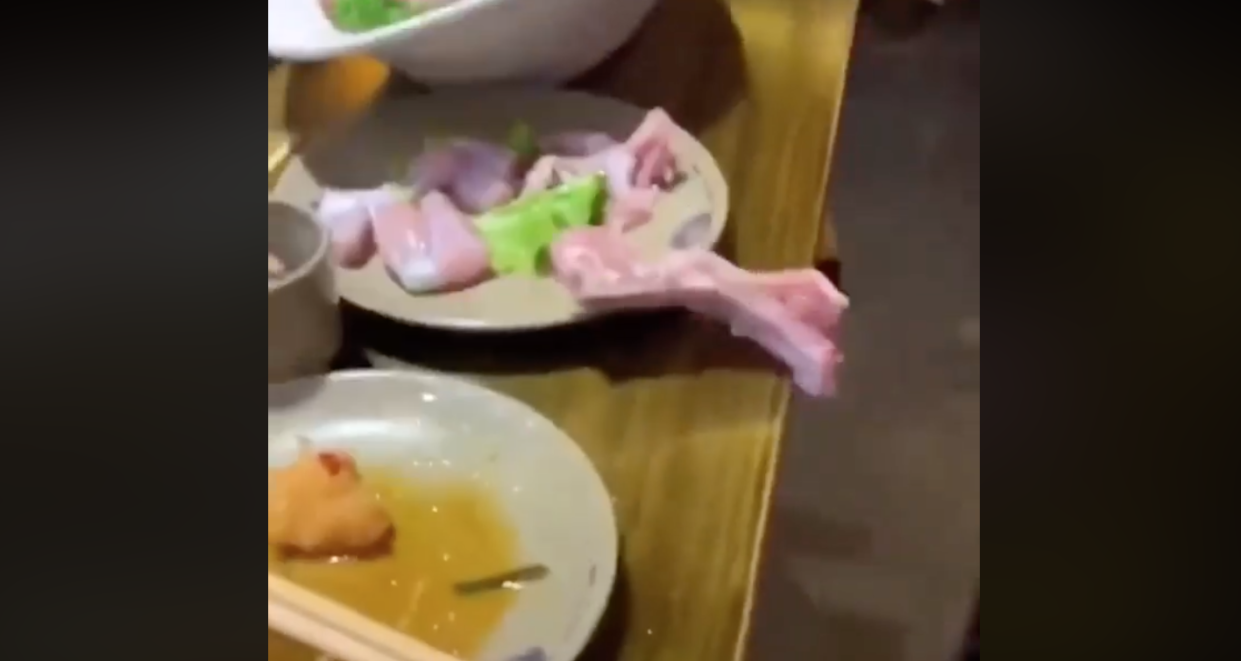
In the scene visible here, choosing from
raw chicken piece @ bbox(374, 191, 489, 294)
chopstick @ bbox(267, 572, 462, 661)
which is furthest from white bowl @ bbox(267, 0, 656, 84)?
chopstick @ bbox(267, 572, 462, 661)

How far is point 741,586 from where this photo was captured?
0.58m

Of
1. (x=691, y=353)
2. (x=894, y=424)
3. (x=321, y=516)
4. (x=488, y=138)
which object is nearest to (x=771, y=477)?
(x=691, y=353)

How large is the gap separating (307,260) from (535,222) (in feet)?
0.45

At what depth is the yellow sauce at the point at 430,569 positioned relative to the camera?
0.57 meters

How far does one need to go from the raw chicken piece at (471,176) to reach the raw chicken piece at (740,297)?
10 centimetres

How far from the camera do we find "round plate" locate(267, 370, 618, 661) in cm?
57

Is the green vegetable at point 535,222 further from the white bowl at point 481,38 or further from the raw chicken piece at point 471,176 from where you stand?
the white bowl at point 481,38

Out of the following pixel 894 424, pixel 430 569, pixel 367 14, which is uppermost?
pixel 367 14

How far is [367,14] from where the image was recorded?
853 millimetres

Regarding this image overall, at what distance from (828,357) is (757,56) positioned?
34cm

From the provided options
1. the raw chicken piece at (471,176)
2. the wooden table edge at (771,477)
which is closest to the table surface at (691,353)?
the wooden table edge at (771,477)

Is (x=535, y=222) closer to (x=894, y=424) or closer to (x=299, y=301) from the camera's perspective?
(x=299, y=301)

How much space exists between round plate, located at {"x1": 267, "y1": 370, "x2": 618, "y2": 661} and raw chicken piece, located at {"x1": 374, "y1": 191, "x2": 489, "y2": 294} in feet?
0.20

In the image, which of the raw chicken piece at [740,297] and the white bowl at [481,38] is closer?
the raw chicken piece at [740,297]
